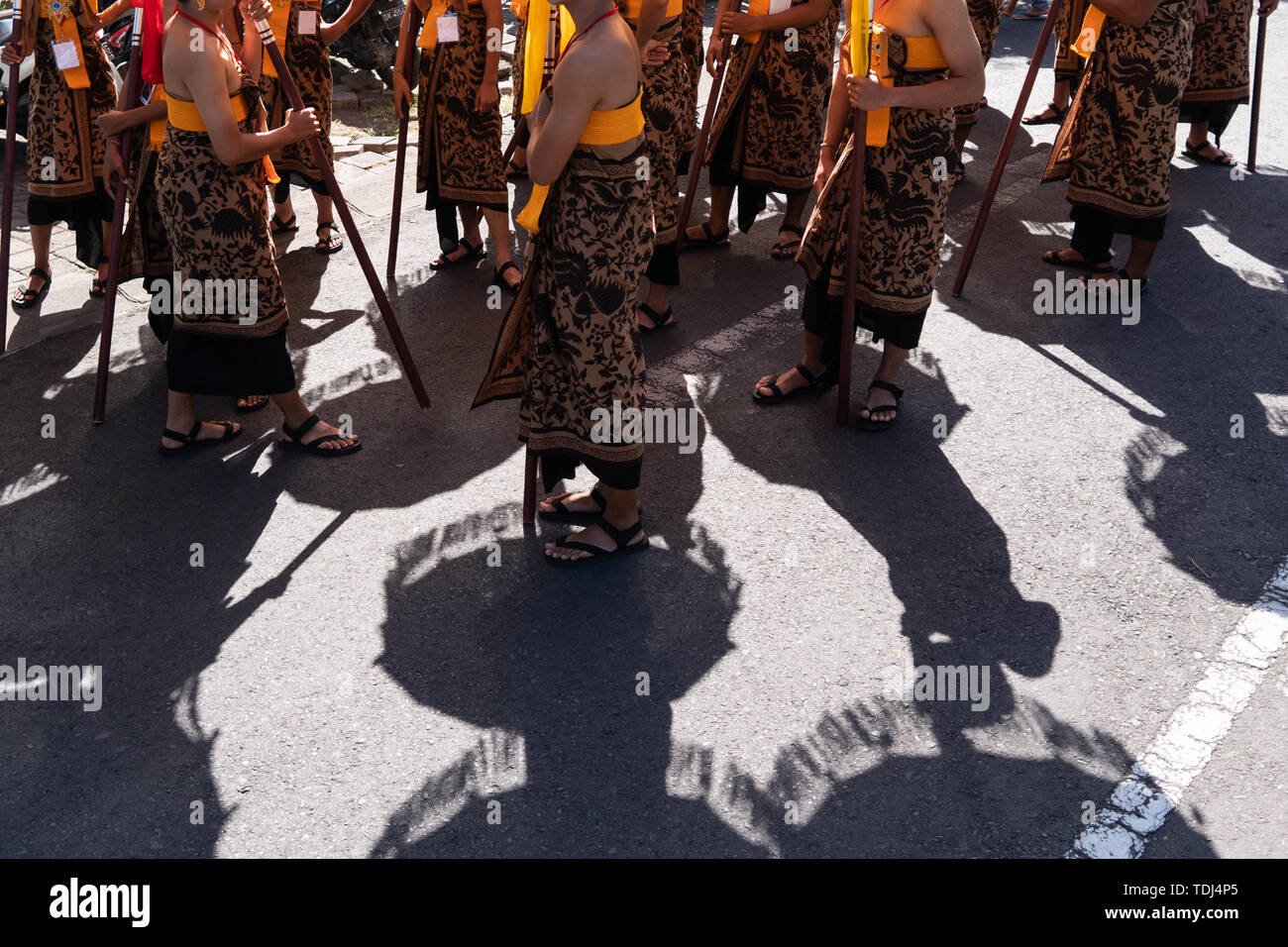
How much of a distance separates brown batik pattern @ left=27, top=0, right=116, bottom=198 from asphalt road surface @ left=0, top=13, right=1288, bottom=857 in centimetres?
80

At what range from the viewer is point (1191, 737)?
3.33m

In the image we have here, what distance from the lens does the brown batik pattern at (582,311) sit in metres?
3.62

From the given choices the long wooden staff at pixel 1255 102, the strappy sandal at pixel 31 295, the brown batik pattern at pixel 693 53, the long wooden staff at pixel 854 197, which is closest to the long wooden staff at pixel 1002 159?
the long wooden staff at pixel 854 197

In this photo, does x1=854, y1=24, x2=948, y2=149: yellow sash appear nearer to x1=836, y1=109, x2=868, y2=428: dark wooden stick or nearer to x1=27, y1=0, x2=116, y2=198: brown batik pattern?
x1=836, y1=109, x2=868, y2=428: dark wooden stick

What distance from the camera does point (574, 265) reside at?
12.1ft

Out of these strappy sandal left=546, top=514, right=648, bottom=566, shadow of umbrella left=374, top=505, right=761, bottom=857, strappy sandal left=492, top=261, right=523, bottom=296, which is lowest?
shadow of umbrella left=374, top=505, right=761, bottom=857

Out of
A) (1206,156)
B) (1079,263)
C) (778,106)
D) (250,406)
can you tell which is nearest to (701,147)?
(778,106)

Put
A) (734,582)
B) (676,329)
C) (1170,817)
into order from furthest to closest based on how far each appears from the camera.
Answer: (676,329) → (734,582) → (1170,817)

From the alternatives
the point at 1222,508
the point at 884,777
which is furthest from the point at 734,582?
the point at 1222,508

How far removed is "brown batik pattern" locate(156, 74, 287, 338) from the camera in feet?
13.8

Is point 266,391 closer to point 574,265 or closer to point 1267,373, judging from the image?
point 574,265

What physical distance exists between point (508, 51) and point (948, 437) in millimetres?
6729

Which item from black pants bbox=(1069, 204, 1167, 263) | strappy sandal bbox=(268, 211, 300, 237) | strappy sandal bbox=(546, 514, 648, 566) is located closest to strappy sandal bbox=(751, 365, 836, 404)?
strappy sandal bbox=(546, 514, 648, 566)

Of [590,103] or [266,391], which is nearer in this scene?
[590,103]
